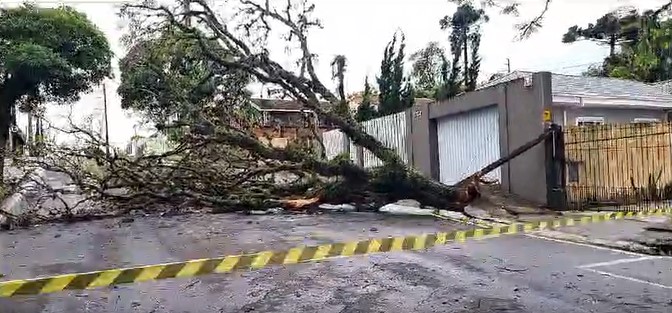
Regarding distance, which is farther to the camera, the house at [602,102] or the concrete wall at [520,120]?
the house at [602,102]

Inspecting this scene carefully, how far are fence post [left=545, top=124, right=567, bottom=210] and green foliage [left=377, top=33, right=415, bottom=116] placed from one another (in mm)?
13721

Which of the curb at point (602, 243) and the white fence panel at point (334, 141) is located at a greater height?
the white fence panel at point (334, 141)

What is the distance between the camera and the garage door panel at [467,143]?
55.5ft

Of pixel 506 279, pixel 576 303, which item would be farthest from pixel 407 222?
pixel 576 303

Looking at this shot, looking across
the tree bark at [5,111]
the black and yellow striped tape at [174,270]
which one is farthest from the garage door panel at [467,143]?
the tree bark at [5,111]

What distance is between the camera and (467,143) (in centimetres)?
1805

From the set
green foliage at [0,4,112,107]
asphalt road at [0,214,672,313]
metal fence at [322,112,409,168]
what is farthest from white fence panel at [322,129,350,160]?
asphalt road at [0,214,672,313]

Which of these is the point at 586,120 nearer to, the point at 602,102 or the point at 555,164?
the point at 602,102

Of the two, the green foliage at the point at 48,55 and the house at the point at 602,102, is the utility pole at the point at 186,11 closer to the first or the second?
the green foliage at the point at 48,55

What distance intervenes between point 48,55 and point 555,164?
49.3 feet

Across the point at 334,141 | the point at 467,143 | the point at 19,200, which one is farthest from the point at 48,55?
the point at 467,143

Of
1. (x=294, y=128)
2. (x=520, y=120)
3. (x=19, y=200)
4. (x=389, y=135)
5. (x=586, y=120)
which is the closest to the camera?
(x=520, y=120)

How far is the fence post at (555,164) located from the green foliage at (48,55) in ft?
48.6

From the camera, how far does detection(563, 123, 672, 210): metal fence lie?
1411cm
